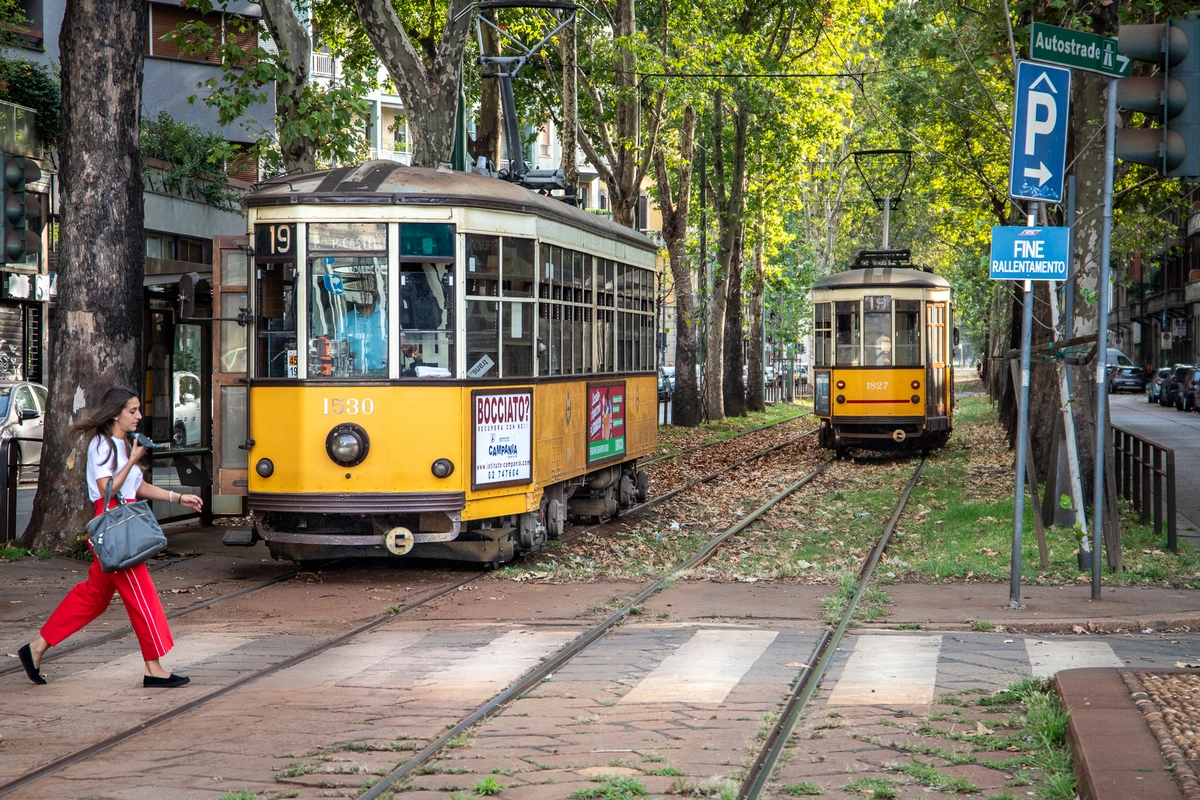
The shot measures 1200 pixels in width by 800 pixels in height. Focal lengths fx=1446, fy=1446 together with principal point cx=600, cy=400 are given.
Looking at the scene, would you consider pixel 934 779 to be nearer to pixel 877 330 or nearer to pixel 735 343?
pixel 877 330

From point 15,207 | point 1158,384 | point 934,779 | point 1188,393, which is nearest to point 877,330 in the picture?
point 15,207

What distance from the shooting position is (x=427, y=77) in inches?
709

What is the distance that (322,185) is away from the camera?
1152cm

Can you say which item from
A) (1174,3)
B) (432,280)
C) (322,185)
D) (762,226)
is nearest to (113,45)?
(322,185)

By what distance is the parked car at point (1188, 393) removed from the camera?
4681 cm

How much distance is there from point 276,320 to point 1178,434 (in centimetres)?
2766

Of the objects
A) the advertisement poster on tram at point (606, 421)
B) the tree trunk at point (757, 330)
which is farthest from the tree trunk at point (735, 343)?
the advertisement poster on tram at point (606, 421)

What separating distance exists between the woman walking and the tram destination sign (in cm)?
594

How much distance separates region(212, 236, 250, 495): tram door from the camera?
1177 cm

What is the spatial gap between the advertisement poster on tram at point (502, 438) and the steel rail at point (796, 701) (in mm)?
2944

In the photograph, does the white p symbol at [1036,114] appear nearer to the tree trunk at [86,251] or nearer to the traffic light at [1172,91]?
the traffic light at [1172,91]

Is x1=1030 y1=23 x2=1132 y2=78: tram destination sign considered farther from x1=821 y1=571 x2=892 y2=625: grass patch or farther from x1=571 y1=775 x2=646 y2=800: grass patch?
x1=571 y1=775 x2=646 y2=800: grass patch

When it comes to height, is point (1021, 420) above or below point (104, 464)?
above

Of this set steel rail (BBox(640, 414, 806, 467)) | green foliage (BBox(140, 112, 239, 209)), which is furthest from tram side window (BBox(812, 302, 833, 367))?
green foliage (BBox(140, 112, 239, 209))
